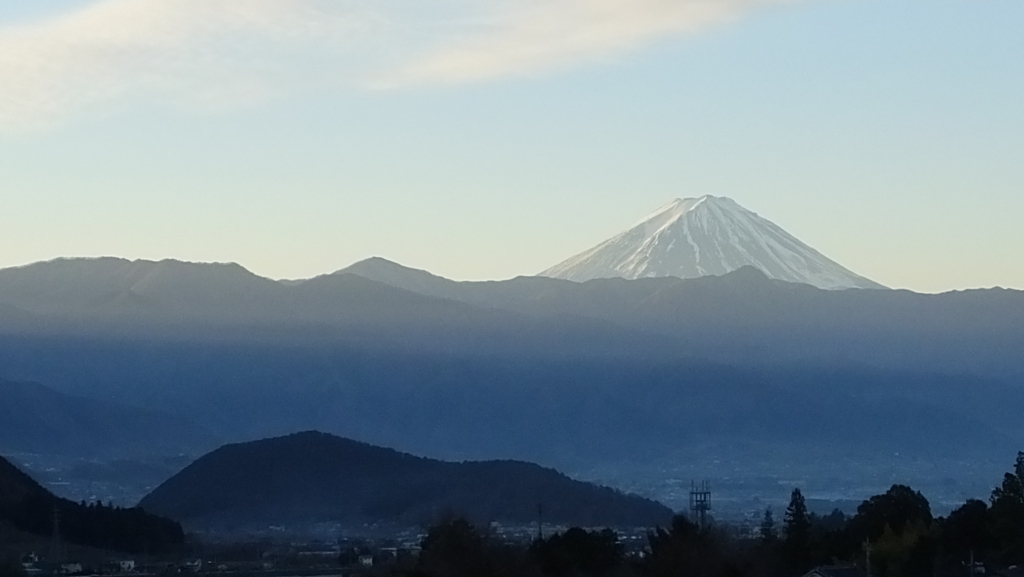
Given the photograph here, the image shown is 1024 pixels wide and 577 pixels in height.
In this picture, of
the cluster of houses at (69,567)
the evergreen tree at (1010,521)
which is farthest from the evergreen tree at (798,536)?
the cluster of houses at (69,567)

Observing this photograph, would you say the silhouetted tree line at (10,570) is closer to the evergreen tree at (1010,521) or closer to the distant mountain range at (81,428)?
the evergreen tree at (1010,521)

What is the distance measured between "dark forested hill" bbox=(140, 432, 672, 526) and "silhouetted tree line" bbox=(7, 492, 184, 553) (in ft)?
59.2

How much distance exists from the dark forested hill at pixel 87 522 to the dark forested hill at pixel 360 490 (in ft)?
58.1

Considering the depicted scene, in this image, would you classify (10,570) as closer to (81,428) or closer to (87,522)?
(87,522)

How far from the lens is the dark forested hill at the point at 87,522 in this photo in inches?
2872

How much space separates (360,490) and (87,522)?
3323 cm

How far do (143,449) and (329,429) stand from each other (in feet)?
72.1

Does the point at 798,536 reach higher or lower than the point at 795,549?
higher

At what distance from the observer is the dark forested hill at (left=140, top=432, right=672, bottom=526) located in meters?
95.7

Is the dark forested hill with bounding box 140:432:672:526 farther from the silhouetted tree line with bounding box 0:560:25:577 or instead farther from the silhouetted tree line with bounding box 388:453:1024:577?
the silhouetted tree line with bounding box 0:560:25:577

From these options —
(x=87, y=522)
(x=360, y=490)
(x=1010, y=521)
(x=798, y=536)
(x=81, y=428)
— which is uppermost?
(x=81, y=428)

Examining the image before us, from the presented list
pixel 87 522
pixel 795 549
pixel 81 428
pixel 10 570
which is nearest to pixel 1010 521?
pixel 795 549

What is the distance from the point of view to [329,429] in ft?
612

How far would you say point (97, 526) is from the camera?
7469 cm
